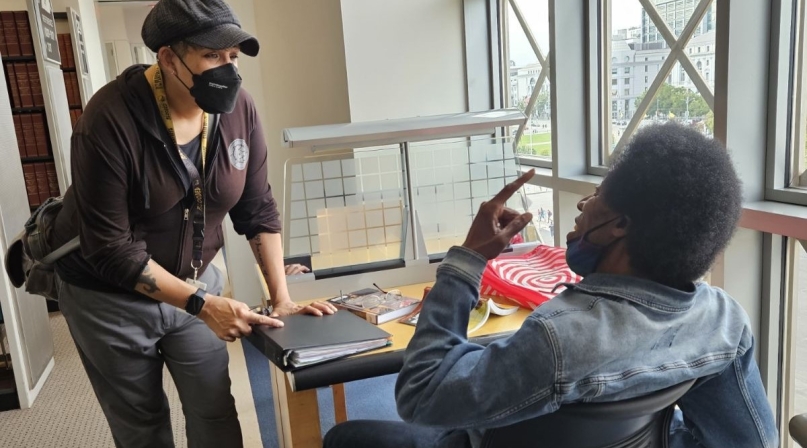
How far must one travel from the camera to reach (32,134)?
4.04 meters

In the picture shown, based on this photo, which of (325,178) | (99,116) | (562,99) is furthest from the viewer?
(562,99)

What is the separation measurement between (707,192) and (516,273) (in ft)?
3.13

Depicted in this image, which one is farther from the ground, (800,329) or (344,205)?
(344,205)

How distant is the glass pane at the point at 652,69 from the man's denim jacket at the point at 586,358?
1.11 meters

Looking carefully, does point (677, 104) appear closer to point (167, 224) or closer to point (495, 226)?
point (495, 226)

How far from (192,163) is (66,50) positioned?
374cm

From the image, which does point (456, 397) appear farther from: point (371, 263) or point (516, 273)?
point (371, 263)

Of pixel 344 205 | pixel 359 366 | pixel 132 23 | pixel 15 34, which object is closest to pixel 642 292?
pixel 359 366

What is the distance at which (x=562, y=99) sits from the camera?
257cm

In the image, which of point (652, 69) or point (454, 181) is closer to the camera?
point (454, 181)

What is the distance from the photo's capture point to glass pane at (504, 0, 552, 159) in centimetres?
295

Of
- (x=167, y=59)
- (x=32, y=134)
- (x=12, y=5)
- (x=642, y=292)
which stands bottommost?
(x=642, y=292)

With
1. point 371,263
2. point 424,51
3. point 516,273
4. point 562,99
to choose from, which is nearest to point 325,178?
point 371,263

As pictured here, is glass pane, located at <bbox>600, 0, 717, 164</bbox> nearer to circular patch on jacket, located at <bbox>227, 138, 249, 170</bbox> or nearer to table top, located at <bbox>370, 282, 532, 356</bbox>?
table top, located at <bbox>370, 282, 532, 356</bbox>
